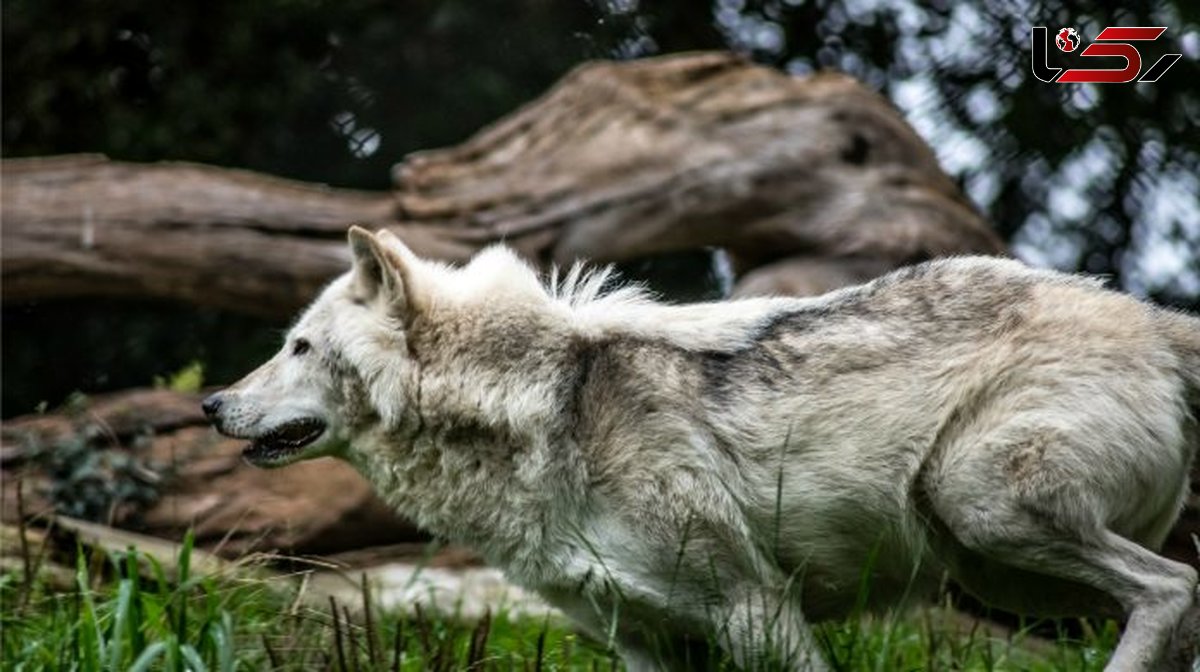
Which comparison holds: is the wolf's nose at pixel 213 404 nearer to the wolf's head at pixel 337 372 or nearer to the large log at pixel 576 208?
the wolf's head at pixel 337 372

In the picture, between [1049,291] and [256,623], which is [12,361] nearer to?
[256,623]

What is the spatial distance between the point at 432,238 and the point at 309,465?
51.2 inches

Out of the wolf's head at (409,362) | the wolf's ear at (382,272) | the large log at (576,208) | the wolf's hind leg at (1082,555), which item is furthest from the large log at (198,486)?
the wolf's hind leg at (1082,555)

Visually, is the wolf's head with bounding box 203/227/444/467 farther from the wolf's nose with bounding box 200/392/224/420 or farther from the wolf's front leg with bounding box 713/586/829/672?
the wolf's front leg with bounding box 713/586/829/672

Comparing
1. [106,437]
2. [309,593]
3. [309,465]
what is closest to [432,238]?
[309,465]

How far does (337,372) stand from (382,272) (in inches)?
14.3

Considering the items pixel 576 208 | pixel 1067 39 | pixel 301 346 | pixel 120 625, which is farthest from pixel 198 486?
pixel 1067 39

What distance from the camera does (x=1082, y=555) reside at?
4.95 m

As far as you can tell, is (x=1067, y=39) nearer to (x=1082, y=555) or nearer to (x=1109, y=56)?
(x=1109, y=56)

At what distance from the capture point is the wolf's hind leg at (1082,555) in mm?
4898

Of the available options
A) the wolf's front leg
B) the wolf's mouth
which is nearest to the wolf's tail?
the wolf's front leg

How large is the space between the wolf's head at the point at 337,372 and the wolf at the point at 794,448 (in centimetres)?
2

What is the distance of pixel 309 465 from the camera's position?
8664mm

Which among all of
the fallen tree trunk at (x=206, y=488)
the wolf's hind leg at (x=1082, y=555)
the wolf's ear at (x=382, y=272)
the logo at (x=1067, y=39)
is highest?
the wolf's ear at (x=382, y=272)
